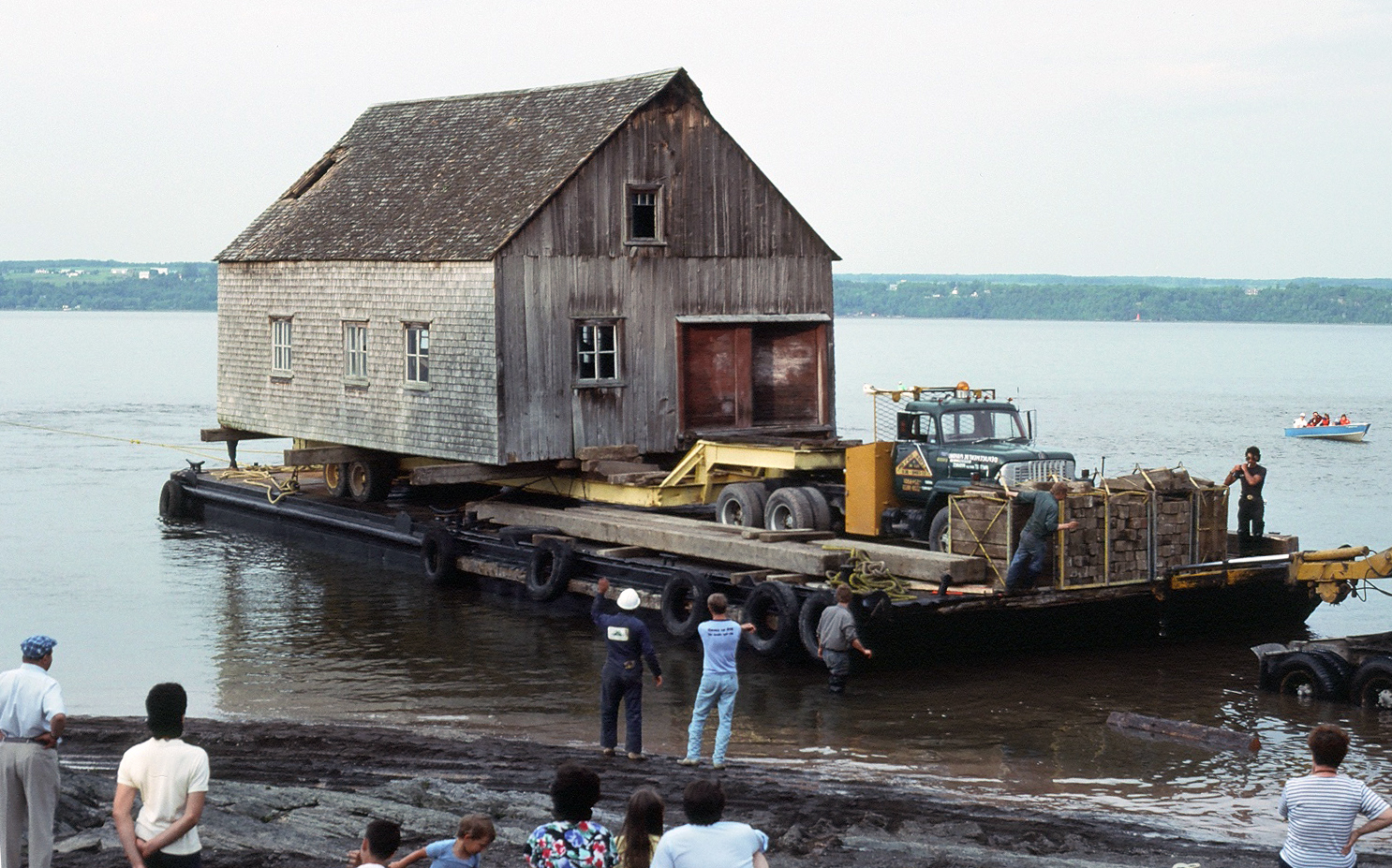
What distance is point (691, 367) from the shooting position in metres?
28.4

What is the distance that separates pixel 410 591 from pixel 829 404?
27.3ft

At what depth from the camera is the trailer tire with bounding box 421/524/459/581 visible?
90.8 ft

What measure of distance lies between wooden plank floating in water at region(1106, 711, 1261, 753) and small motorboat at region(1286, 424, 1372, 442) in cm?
5464

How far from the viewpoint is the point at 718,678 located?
15305 millimetres

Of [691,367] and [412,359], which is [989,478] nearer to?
[691,367]

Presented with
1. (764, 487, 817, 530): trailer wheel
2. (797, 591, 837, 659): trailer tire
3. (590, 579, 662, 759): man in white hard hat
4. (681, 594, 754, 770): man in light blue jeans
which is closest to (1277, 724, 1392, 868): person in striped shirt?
(681, 594, 754, 770): man in light blue jeans

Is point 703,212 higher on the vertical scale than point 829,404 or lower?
higher

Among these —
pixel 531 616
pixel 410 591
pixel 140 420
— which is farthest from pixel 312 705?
pixel 140 420

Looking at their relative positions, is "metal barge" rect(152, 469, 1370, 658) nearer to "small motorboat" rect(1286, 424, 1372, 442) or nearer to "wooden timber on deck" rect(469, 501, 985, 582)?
"wooden timber on deck" rect(469, 501, 985, 582)

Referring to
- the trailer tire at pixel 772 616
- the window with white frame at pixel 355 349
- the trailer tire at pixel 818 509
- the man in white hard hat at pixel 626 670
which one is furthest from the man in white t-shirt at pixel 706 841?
the window with white frame at pixel 355 349

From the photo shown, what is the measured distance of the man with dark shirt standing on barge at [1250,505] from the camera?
78.2 feet

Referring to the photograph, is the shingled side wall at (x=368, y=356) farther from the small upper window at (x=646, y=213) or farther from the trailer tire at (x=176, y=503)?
the trailer tire at (x=176, y=503)

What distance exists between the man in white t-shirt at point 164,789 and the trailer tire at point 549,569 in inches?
636

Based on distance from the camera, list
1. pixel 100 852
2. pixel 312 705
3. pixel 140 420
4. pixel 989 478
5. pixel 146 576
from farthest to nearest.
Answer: pixel 140 420, pixel 146 576, pixel 989 478, pixel 312 705, pixel 100 852
